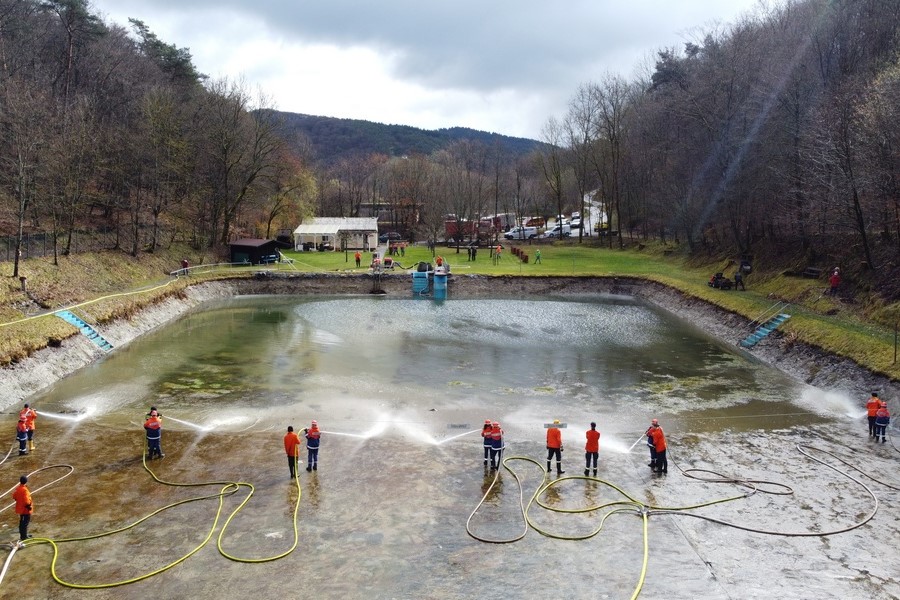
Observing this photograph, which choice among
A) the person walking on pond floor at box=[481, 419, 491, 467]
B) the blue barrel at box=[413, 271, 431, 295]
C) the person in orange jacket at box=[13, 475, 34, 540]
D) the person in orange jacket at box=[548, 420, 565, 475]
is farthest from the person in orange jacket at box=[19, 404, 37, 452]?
the blue barrel at box=[413, 271, 431, 295]

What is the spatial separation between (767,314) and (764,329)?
1.99 meters

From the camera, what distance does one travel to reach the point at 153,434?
16531mm

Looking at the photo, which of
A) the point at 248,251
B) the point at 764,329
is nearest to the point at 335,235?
the point at 248,251

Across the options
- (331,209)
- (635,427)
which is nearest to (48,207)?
(635,427)

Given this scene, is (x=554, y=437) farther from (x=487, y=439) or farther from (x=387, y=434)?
(x=387, y=434)

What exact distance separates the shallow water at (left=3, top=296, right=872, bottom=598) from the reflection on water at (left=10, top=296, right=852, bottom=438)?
126 millimetres

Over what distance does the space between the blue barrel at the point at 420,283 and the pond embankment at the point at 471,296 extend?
987mm

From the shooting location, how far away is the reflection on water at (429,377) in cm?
2092

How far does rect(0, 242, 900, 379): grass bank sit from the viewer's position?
2558cm

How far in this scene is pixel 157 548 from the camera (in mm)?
12227

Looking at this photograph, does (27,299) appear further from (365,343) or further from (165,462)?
(165,462)

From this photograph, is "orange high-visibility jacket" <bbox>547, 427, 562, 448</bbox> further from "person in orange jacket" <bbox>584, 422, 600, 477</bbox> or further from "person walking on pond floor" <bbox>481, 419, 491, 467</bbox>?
"person walking on pond floor" <bbox>481, 419, 491, 467</bbox>

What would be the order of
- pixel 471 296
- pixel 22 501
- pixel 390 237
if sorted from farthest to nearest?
pixel 390 237 → pixel 471 296 → pixel 22 501

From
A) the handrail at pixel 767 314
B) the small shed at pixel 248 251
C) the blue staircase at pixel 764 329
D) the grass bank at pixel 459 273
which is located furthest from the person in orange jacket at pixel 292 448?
the small shed at pixel 248 251
